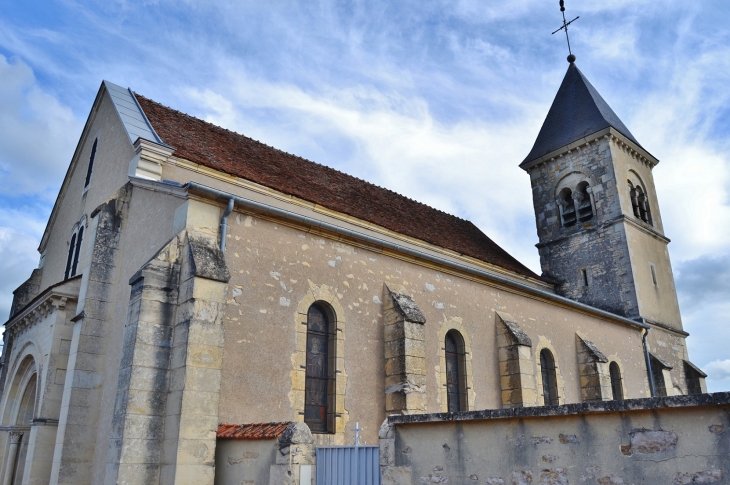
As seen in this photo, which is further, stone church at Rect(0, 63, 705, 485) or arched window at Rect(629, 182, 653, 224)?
arched window at Rect(629, 182, 653, 224)

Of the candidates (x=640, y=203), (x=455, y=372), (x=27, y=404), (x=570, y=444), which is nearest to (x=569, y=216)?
(x=640, y=203)

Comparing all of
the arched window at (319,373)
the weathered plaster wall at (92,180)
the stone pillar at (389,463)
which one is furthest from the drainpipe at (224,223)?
the stone pillar at (389,463)

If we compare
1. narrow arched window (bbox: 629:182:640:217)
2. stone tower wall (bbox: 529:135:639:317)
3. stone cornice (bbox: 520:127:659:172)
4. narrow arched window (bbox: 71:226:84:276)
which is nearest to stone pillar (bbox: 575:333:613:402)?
stone tower wall (bbox: 529:135:639:317)

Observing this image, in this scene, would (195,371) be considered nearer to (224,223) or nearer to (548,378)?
(224,223)

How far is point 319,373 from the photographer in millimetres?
9109

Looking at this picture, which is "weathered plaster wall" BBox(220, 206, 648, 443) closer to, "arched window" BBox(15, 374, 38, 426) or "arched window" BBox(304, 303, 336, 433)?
"arched window" BBox(304, 303, 336, 433)

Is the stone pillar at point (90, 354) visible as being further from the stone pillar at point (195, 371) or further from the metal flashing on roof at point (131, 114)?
the stone pillar at point (195, 371)

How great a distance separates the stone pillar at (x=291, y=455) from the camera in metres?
6.12

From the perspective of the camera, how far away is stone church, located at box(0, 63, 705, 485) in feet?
23.9

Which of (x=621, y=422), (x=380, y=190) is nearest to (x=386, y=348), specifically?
(x=621, y=422)

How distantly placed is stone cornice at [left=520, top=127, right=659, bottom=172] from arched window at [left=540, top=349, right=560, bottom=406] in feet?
30.6

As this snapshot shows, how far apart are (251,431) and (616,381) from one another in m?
11.8

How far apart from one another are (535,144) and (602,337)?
9.01 meters

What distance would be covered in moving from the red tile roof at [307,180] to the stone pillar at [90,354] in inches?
80.5
